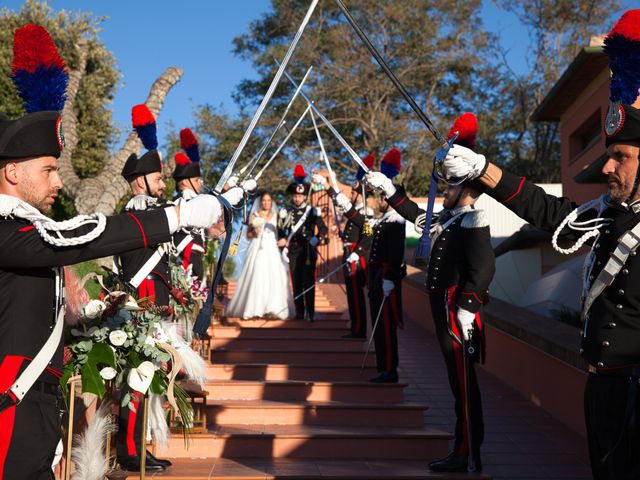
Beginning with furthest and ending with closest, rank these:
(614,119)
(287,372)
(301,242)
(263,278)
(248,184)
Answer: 1. (263,278)
2. (301,242)
3. (287,372)
4. (248,184)
5. (614,119)


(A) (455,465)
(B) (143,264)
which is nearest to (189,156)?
(B) (143,264)

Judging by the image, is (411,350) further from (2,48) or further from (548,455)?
(2,48)

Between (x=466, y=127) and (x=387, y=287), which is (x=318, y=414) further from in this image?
(x=466, y=127)

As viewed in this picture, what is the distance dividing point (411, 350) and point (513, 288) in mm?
6183

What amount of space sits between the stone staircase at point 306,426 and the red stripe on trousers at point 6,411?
8.45ft

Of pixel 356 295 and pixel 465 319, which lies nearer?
pixel 465 319

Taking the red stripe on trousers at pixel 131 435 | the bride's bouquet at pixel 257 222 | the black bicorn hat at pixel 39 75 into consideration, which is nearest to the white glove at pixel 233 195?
the black bicorn hat at pixel 39 75

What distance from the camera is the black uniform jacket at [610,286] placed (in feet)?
9.87

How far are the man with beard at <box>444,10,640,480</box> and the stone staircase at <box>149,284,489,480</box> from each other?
7.40 feet

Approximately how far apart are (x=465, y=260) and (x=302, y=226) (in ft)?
17.8

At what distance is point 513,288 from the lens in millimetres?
15734

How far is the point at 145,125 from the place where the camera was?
588 cm

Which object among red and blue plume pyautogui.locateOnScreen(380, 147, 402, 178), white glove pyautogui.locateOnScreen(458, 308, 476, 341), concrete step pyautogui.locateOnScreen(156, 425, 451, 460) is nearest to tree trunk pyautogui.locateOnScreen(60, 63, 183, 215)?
red and blue plume pyautogui.locateOnScreen(380, 147, 402, 178)

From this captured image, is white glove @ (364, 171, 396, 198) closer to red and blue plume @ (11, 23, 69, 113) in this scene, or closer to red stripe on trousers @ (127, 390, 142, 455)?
red stripe on trousers @ (127, 390, 142, 455)
